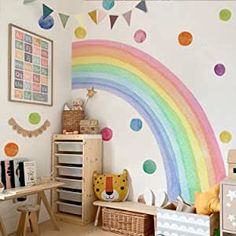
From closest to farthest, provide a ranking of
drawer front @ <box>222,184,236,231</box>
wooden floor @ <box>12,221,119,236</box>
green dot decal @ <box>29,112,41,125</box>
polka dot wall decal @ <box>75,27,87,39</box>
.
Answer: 1. drawer front @ <box>222,184,236,231</box>
2. wooden floor @ <box>12,221,119,236</box>
3. green dot decal @ <box>29,112,41,125</box>
4. polka dot wall decal @ <box>75,27,87,39</box>

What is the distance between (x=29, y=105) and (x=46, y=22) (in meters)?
0.91

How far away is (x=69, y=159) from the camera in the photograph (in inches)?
129

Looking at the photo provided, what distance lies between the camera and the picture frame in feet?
9.32

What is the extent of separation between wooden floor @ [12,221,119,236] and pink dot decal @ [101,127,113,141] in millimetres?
906

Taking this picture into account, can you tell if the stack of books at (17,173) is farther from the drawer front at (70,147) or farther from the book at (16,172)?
the drawer front at (70,147)

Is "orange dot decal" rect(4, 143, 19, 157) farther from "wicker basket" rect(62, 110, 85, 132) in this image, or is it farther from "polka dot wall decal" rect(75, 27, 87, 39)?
"polka dot wall decal" rect(75, 27, 87, 39)

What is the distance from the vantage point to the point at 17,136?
2889 mm

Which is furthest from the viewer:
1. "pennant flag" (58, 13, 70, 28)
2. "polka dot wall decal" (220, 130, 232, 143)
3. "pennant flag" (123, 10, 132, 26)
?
"pennant flag" (58, 13, 70, 28)

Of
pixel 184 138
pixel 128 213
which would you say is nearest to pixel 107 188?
pixel 128 213

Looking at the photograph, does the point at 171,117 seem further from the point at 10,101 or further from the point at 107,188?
the point at 10,101

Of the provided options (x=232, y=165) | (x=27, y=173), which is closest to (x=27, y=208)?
(x=27, y=173)

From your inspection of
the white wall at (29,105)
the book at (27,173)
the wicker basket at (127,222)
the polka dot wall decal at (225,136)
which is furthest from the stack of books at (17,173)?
the polka dot wall decal at (225,136)

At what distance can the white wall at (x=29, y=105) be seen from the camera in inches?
109

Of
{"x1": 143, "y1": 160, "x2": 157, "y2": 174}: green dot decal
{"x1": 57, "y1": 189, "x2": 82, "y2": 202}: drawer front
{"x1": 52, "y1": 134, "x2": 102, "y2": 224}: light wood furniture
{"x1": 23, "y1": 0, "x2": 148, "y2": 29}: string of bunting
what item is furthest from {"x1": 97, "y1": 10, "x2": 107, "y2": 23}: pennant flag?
{"x1": 57, "y1": 189, "x2": 82, "y2": 202}: drawer front
